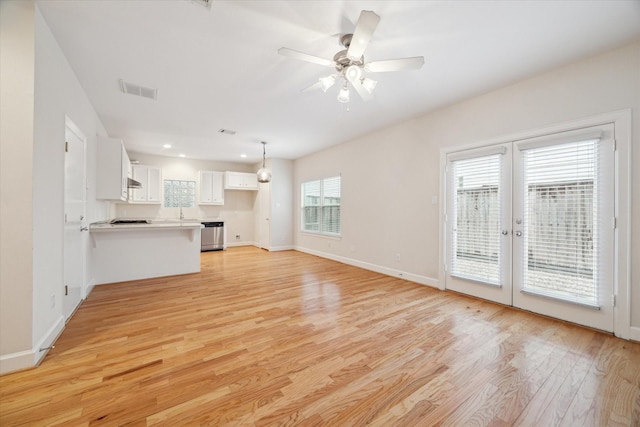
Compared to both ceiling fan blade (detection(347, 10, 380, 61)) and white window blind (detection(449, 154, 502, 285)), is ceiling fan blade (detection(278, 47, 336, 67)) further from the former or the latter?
white window blind (detection(449, 154, 502, 285))

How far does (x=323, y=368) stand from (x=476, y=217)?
2.87m

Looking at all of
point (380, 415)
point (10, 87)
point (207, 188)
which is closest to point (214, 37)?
point (10, 87)

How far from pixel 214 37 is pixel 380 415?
320 cm

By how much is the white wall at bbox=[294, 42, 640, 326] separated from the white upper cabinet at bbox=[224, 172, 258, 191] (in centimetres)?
231

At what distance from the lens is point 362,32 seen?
1833 mm

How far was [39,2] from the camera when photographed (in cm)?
189

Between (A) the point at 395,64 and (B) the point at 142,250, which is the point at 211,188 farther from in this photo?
(A) the point at 395,64

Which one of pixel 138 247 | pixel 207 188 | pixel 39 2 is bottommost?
pixel 138 247

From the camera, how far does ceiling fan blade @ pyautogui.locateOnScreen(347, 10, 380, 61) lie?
5.56 ft

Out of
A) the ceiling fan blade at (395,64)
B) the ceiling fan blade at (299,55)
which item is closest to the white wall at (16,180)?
the ceiling fan blade at (299,55)

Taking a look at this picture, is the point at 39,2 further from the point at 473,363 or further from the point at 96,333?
the point at 473,363

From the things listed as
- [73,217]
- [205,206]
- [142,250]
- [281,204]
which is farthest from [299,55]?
[205,206]

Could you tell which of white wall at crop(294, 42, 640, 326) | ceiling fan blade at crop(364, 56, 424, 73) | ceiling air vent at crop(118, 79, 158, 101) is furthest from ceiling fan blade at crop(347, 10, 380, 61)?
ceiling air vent at crop(118, 79, 158, 101)

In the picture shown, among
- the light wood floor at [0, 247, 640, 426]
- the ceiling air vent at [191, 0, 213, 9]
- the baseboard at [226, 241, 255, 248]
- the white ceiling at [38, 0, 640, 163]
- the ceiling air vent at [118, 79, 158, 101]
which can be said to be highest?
the ceiling air vent at [118, 79, 158, 101]
